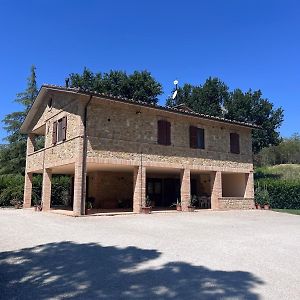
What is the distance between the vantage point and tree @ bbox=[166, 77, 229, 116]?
37594 mm

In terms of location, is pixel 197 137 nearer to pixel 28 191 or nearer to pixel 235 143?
pixel 235 143

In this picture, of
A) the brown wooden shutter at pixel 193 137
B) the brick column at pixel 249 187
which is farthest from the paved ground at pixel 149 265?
the brick column at pixel 249 187

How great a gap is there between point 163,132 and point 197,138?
2.56m

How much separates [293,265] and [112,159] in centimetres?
1082

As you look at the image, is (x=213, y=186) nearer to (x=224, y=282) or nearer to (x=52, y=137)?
(x=52, y=137)

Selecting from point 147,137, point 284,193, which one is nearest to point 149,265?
point 147,137

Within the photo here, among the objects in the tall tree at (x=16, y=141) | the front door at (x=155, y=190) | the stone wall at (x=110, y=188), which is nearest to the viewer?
the stone wall at (x=110, y=188)

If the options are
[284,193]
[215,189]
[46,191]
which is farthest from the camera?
[284,193]

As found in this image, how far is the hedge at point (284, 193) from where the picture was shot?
74.8 ft

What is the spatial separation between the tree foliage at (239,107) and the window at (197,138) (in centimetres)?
1808

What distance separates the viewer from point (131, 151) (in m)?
16.1

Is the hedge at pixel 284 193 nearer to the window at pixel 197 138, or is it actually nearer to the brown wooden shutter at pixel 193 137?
the window at pixel 197 138

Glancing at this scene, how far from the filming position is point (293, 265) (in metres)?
5.65

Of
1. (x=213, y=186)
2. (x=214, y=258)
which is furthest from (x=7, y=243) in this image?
(x=213, y=186)
